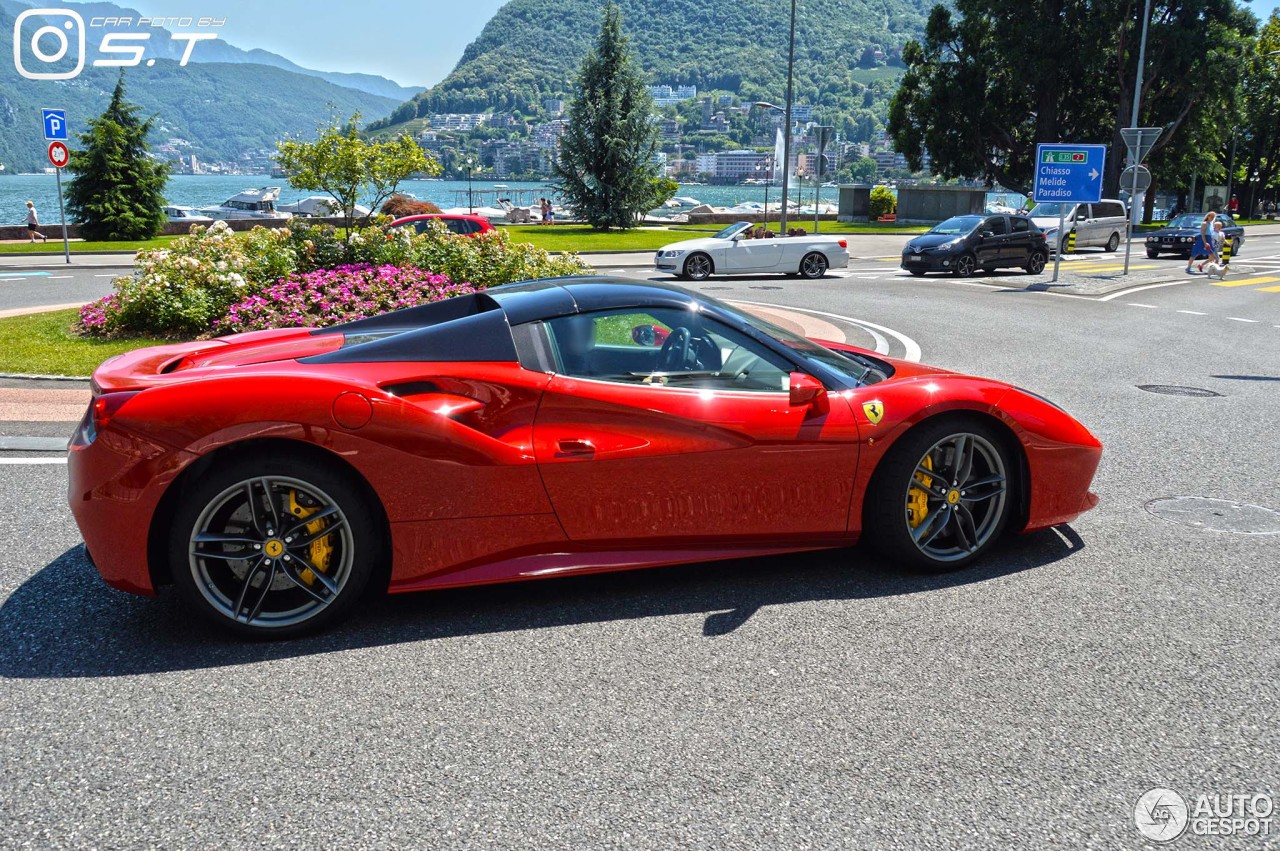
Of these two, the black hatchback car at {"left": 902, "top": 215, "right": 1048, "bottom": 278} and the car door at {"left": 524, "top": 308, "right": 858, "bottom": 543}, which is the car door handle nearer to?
Answer: the car door at {"left": 524, "top": 308, "right": 858, "bottom": 543}

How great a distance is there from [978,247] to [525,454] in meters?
22.9

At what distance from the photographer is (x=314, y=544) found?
12.8ft

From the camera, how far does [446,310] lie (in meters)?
4.52

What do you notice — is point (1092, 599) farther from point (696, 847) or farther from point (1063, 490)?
point (696, 847)

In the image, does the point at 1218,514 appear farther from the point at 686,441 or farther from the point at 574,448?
the point at 574,448

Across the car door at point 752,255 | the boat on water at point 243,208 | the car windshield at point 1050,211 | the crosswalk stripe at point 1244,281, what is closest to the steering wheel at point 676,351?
the car door at point 752,255

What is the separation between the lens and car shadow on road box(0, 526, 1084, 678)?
382 centimetres

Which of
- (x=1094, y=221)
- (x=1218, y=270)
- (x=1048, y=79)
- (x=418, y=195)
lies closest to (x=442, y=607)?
(x=1218, y=270)

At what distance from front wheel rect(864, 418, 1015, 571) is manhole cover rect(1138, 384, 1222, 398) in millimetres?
5834

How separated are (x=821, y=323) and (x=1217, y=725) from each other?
450 inches

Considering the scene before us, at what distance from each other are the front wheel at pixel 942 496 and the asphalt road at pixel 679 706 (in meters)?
0.15

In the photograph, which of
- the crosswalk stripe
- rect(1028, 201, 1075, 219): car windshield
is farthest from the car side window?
rect(1028, 201, 1075, 219): car windshield

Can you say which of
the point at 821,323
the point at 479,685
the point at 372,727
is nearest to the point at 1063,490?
the point at 479,685

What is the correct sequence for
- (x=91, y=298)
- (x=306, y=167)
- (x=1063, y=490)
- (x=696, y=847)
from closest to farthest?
(x=696, y=847) → (x=1063, y=490) → (x=306, y=167) → (x=91, y=298)
